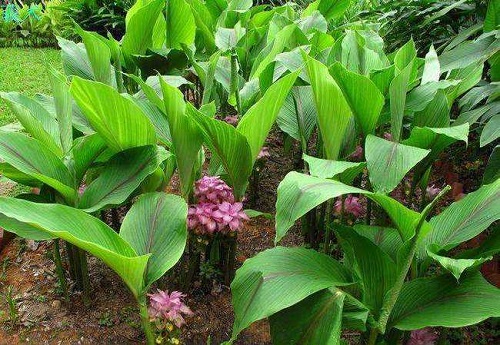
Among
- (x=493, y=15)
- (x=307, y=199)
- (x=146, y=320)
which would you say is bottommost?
(x=146, y=320)

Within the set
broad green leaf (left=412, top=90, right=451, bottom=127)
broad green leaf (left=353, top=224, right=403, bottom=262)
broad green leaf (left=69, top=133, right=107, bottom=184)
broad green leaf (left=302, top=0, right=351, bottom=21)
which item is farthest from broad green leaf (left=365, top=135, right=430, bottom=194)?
broad green leaf (left=302, top=0, right=351, bottom=21)

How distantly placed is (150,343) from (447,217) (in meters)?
0.95

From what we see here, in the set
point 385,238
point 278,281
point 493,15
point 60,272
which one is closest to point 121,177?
point 60,272

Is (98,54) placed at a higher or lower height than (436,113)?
higher

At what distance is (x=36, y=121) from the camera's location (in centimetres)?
166

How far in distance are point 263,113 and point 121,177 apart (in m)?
0.50

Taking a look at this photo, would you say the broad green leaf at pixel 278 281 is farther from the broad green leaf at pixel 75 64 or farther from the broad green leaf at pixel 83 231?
the broad green leaf at pixel 75 64

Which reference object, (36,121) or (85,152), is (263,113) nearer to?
(85,152)

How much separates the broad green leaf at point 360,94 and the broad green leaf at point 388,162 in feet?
0.54

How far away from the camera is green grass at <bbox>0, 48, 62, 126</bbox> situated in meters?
5.02

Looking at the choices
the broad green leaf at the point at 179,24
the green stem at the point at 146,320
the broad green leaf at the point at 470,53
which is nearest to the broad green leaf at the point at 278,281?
the green stem at the point at 146,320

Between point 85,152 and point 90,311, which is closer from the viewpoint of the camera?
point 85,152

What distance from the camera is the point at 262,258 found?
1444 mm

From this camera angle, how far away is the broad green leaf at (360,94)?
4.91 feet
